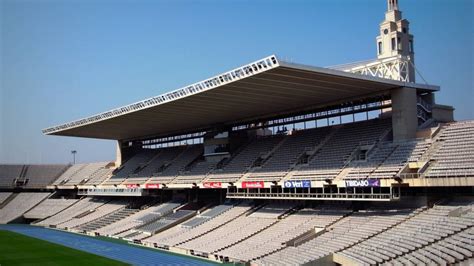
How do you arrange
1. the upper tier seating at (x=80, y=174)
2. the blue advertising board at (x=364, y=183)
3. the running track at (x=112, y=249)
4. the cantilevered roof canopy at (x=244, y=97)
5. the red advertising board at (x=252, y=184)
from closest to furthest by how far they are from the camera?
the blue advertising board at (x=364, y=183), the cantilevered roof canopy at (x=244, y=97), the running track at (x=112, y=249), the red advertising board at (x=252, y=184), the upper tier seating at (x=80, y=174)

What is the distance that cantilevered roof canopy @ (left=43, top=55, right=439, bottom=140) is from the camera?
78.7ft

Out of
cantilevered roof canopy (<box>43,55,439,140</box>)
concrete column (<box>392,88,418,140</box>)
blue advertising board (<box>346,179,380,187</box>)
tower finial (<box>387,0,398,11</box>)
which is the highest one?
tower finial (<box>387,0,398,11</box>)

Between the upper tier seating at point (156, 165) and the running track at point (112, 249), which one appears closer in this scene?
the running track at point (112, 249)

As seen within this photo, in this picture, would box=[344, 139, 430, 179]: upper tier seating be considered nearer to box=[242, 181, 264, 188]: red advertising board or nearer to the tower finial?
box=[242, 181, 264, 188]: red advertising board

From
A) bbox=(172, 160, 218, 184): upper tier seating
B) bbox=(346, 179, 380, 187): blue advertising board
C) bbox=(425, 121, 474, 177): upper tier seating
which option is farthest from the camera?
bbox=(172, 160, 218, 184): upper tier seating

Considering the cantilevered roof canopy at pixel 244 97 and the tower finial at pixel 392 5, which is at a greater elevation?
the tower finial at pixel 392 5

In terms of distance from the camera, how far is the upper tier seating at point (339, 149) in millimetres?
28328

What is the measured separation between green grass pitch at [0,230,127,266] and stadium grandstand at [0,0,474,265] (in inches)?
202

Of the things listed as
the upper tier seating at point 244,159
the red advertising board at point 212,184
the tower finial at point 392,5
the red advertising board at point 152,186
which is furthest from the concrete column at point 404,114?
the red advertising board at point 152,186

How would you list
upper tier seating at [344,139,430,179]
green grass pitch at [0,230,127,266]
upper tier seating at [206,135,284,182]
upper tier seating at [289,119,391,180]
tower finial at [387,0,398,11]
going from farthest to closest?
tower finial at [387,0,398,11] → upper tier seating at [206,135,284,182] → upper tier seating at [289,119,391,180] → green grass pitch at [0,230,127,266] → upper tier seating at [344,139,430,179]

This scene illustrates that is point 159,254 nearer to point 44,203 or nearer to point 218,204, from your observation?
point 218,204

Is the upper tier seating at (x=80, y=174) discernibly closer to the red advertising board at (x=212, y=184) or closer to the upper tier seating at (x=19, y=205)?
the upper tier seating at (x=19, y=205)

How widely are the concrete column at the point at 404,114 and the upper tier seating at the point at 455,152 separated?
1684 mm

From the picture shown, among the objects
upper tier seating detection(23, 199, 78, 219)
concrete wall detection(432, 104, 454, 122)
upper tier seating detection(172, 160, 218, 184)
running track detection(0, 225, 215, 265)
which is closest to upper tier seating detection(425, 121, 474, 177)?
concrete wall detection(432, 104, 454, 122)
